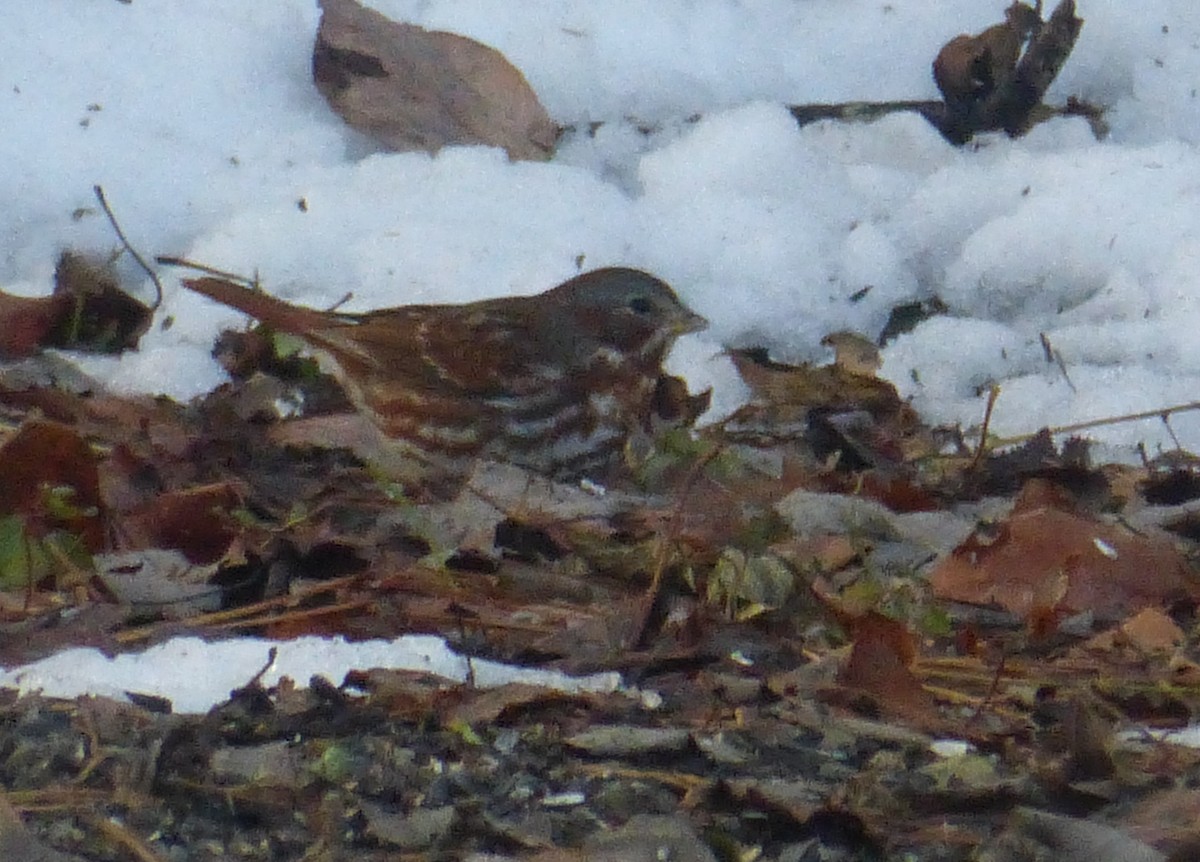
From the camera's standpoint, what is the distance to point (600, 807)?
9.06 ft

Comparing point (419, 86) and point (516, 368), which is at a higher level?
point (419, 86)

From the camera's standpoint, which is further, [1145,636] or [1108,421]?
[1108,421]

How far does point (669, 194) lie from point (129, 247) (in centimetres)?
155

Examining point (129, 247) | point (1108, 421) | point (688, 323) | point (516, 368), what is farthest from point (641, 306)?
point (129, 247)

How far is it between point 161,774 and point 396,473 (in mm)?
2487

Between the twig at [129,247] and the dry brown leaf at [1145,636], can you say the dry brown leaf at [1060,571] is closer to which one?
the dry brown leaf at [1145,636]

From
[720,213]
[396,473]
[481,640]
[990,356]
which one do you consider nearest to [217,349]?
[396,473]

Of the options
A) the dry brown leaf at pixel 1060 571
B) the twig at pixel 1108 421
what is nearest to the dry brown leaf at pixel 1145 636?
the dry brown leaf at pixel 1060 571

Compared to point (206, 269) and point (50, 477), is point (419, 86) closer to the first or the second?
point (206, 269)

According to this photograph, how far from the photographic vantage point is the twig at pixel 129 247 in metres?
5.89

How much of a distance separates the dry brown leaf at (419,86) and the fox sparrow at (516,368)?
2.53 ft

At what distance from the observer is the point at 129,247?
19.6 feet

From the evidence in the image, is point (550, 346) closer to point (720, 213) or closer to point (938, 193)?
point (720, 213)

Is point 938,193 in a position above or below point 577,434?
above
